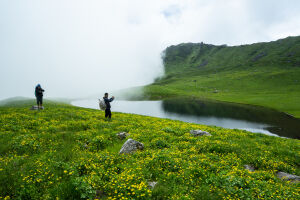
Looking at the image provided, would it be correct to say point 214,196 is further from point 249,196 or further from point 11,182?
point 11,182

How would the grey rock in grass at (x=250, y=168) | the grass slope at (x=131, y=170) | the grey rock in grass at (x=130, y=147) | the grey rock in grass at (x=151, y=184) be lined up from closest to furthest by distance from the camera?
1. the grass slope at (x=131, y=170)
2. the grey rock in grass at (x=151, y=184)
3. the grey rock in grass at (x=250, y=168)
4. the grey rock in grass at (x=130, y=147)

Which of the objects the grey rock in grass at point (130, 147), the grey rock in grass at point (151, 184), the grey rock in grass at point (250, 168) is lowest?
the grey rock in grass at point (250, 168)

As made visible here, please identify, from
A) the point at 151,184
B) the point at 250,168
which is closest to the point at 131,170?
the point at 151,184

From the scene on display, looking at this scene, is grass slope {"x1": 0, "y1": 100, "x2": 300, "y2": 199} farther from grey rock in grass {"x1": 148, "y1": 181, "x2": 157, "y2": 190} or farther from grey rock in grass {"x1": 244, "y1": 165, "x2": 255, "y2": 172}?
grey rock in grass {"x1": 244, "y1": 165, "x2": 255, "y2": 172}

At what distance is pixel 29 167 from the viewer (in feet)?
23.3

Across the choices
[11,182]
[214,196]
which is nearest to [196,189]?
[214,196]

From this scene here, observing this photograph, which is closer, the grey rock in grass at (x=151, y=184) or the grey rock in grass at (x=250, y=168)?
the grey rock in grass at (x=151, y=184)

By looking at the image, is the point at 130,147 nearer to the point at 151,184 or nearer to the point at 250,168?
the point at 151,184

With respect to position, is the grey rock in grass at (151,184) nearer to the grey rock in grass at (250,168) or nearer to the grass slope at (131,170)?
the grass slope at (131,170)

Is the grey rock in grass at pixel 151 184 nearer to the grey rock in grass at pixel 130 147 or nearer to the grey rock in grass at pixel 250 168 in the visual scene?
the grey rock in grass at pixel 130 147

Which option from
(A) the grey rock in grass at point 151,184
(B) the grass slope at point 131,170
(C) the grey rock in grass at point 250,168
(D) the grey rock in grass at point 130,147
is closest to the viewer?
(B) the grass slope at point 131,170

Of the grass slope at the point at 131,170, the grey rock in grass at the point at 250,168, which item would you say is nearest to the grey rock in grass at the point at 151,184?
the grass slope at the point at 131,170

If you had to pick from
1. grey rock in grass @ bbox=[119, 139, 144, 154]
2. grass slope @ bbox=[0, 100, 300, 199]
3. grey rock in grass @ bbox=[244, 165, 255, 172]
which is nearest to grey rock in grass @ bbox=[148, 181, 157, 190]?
grass slope @ bbox=[0, 100, 300, 199]

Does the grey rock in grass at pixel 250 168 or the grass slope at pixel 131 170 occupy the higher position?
the grass slope at pixel 131 170
